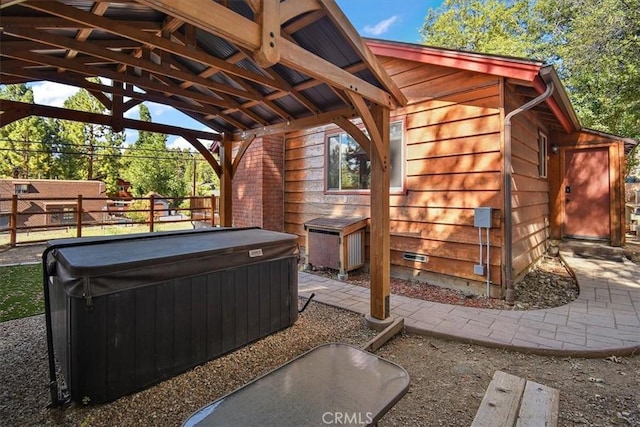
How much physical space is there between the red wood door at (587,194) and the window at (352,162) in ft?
14.1

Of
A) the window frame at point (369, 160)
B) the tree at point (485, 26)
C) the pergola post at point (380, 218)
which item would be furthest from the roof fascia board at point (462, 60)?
the tree at point (485, 26)

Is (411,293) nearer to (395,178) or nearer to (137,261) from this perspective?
(395,178)

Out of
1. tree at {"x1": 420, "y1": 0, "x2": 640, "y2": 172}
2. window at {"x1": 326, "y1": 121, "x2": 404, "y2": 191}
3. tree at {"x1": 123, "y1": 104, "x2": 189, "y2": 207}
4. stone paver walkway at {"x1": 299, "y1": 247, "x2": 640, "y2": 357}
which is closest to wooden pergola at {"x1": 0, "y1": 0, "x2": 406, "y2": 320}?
stone paver walkway at {"x1": 299, "y1": 247, "x2": 640, "y2": 357}

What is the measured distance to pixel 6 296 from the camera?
4.09 m

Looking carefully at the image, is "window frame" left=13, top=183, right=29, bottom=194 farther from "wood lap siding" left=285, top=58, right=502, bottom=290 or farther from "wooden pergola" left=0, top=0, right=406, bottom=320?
"wood lap siding" left=285, top=58, right=502, bottom=290

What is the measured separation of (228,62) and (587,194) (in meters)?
7.47

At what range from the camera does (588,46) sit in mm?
9359

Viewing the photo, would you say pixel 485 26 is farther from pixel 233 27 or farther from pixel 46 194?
pixel 46 194

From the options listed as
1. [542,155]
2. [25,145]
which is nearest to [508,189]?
[542,155]

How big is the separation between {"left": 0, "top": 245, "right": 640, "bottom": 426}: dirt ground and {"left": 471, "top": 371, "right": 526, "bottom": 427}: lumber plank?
0.34 ft

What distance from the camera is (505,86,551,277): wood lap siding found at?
14.9 feet

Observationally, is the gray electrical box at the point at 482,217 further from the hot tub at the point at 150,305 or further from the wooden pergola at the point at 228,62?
the hot tub at the point at 150,305

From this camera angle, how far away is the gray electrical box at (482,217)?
160 inches

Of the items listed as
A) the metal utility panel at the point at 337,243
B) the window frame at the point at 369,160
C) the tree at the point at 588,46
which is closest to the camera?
the window frame at the point at 369,160
